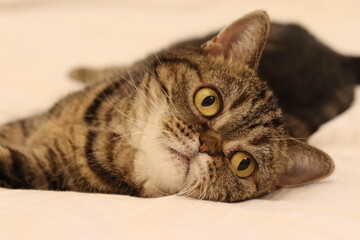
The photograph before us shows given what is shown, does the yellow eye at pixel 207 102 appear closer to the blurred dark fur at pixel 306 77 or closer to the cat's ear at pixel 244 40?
the cat's ear at pixel 244 40

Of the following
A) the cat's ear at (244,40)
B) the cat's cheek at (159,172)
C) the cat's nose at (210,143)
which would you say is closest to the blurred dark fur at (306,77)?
the cat's ear at (244,40)

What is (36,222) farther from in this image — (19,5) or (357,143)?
(19,5)

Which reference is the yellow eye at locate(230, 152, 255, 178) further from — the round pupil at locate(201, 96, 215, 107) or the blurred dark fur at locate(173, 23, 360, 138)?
the blurred dark fur at locate(173, 23, 360, 138)

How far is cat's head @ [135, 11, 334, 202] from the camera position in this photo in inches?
53.2

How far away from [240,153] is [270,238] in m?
0.42

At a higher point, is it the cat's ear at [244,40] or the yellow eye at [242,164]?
the cat's ear at [244,40]

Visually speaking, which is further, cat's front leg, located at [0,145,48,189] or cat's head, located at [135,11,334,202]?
cat's front leg, located at [0,145,48,189]

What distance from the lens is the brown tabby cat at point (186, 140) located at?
4.48ft

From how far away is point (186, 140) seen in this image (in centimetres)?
134

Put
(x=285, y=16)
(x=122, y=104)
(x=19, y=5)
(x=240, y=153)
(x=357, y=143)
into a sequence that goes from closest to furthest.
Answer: (x=240, y=153)
(x=122, y=104)
(x=357, y=143)
(x=19, y=5)
(x=285, y=16)

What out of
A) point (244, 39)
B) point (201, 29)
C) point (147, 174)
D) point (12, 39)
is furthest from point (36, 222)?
point (201, 29)

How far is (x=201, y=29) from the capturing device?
127 inches

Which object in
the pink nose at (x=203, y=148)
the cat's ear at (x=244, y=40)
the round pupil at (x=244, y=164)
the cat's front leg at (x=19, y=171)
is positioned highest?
the cat's ear at (x=244, y=40)

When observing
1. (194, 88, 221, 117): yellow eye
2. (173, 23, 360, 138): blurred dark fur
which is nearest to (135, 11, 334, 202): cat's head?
(194, 88, 221, 117): yellow eye
